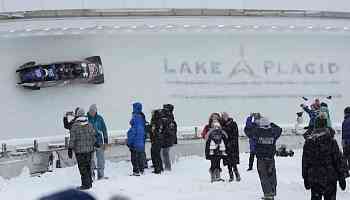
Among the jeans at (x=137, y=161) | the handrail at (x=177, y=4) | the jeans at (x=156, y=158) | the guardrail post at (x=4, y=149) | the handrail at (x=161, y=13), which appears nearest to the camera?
the jeans at (x=137, y=161)

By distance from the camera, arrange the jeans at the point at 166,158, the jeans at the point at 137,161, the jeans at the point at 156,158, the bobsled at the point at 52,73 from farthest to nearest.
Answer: the bobsled at the point at 52,73 < the jeans at the point at 166,158 < the jeans at the point at 156,158 < the jeans at the point at 137,161

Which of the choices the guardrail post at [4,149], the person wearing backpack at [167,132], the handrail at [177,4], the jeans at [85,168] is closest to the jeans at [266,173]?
the jeans at [85,168]

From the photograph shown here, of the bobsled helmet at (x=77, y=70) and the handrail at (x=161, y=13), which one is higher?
the handrail at (x=161, y=13)

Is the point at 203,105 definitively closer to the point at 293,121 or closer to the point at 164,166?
the point at 293,121

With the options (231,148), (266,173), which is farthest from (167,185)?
(266,173)

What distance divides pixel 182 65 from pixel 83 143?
6348mm

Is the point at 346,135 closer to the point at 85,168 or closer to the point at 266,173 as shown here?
the point at 266,173

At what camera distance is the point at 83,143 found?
9602 millimetres

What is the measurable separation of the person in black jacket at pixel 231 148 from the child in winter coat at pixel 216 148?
0.12 metres

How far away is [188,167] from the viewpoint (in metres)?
12.2

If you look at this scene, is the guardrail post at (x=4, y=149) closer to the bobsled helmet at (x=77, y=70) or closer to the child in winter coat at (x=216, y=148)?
the bobsled helmet at (x=77, y=70)

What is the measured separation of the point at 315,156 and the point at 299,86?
376 inches

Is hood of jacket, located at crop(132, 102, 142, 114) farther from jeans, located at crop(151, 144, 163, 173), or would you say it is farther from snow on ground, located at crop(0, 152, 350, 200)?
snow on ground, located at crop(0, 152, 350, 200)

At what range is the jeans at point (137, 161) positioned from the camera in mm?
10828
